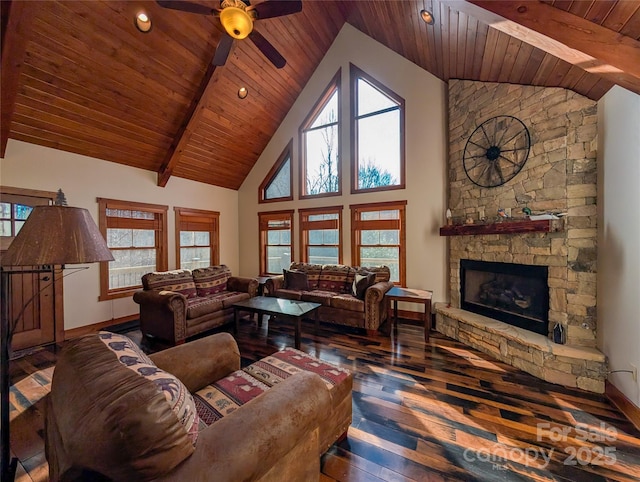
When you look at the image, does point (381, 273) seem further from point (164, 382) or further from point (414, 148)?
point (164, 382)

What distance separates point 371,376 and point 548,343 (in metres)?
1.83

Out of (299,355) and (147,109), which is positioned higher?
(147,109)

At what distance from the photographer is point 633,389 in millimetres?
2141

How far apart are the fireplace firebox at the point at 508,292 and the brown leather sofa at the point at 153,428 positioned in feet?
9.45

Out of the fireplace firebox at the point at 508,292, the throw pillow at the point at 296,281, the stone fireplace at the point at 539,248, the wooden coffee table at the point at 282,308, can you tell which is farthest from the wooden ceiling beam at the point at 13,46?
the fireplace firebox at the point at 508,292

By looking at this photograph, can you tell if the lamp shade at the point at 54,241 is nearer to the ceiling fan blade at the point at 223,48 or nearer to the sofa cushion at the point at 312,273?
the ceiling fan blade at the point at 223,48

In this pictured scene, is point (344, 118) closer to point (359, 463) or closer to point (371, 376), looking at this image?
point (371, 376)

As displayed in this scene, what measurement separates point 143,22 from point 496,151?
4.66m

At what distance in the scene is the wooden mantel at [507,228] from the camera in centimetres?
282

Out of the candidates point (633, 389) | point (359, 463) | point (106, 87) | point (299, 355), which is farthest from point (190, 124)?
point (633, 389)

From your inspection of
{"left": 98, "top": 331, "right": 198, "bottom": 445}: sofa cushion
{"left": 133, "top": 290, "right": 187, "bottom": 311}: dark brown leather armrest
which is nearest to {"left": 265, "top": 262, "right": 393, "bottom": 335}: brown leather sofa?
{"left": 133, "top": 290, "right": 187, "bottom": 311}: dark brown leather armrest

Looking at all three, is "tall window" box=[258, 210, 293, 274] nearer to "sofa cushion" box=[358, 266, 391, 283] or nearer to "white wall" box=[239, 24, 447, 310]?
"white wall" box=[239, 24, 447, 310]

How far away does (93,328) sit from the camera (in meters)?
4.15

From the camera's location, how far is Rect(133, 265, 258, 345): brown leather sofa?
11.5ft
